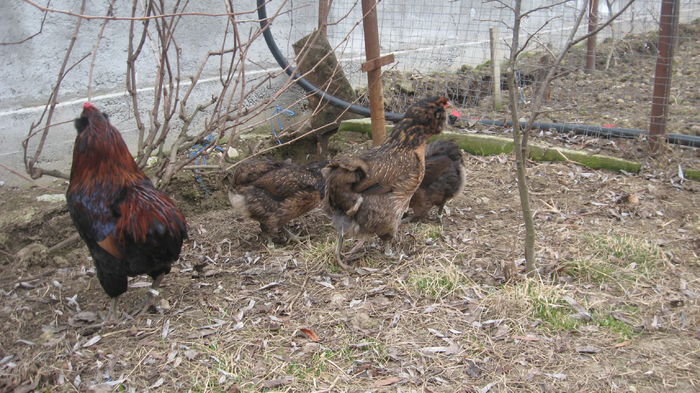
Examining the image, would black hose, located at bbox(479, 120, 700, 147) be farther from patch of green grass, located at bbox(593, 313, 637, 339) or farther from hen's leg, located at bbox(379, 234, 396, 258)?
patch of green grass, located at bbox(593, 313, 637, 339)

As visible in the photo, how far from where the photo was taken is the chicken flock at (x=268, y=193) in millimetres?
3643

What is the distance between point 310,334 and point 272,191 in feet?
5.78

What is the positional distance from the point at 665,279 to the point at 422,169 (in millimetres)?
2006

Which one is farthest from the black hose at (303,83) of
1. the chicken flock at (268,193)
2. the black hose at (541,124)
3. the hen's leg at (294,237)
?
the hen's leg at (294,237)

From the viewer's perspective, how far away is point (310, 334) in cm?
360

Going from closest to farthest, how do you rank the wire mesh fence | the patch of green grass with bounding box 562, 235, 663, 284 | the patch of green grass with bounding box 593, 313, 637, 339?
the patch of green grass with bounding box 593, 313, 637, 339 < the patch of green grass with bounding box 562, 235, 663, 284 < the wire mesh fence

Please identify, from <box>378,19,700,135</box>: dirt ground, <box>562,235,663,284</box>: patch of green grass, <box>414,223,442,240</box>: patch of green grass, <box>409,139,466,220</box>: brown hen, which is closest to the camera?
<box>562,235,663,284</box>: patch of green grass

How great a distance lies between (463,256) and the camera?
452cm

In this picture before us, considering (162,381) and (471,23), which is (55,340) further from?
(471,23)

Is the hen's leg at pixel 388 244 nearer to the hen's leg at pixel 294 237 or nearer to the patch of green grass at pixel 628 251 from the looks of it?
the hen's leg at pixel 294 237

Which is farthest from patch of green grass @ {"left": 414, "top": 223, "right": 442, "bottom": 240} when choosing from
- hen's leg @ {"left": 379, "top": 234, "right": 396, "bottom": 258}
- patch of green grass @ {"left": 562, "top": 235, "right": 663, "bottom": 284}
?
patch of green grass @ {"left": 562, "top": 235, "right": 663, "bottom": 284}

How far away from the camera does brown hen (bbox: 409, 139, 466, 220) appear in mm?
5113

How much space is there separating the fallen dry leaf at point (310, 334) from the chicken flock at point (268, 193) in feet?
3.24

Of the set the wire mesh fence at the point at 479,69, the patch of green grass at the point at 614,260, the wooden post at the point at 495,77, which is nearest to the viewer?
the patch of green grass at the point at 614,260
